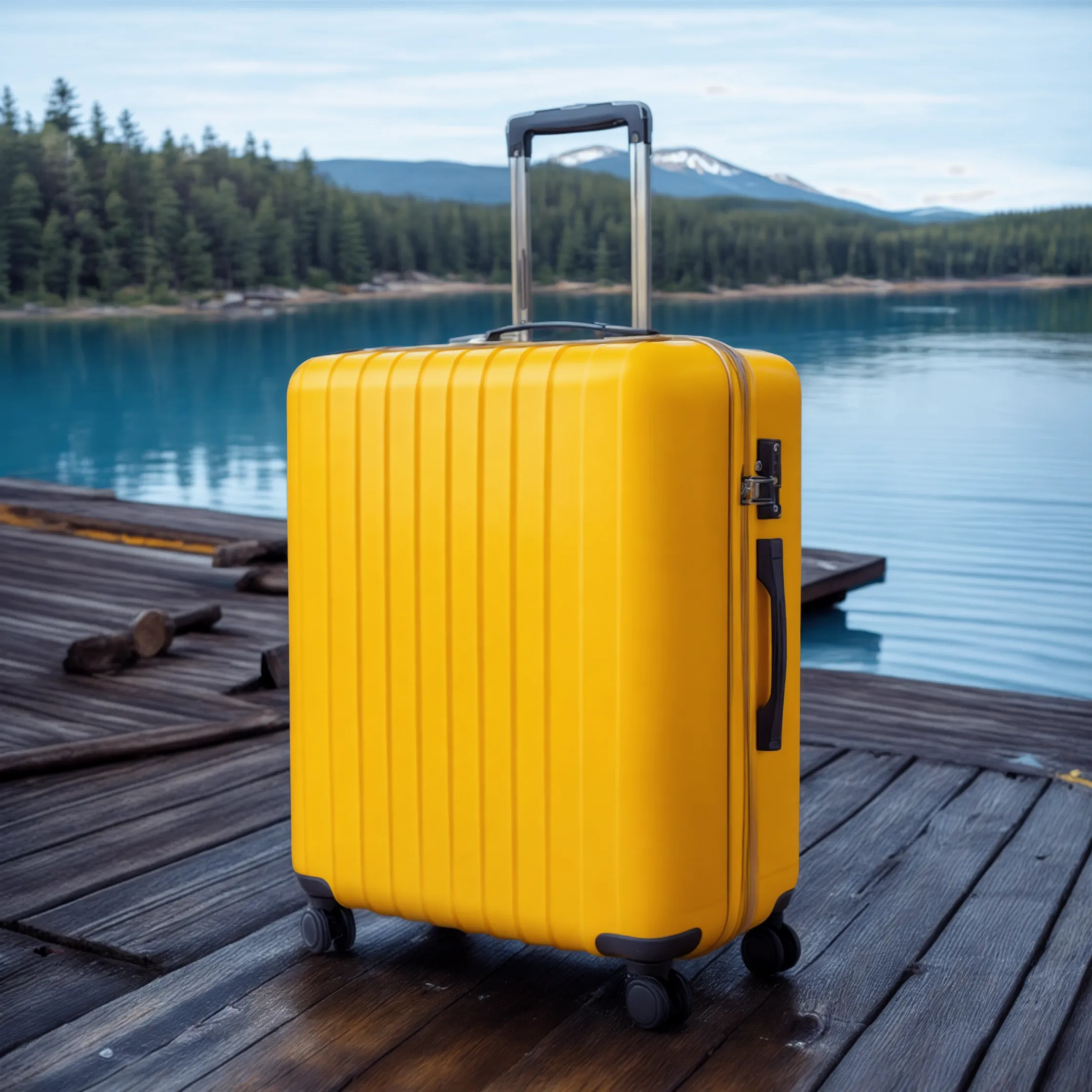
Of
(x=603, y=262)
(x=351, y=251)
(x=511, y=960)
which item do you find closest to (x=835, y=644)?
(x=511, y=960)

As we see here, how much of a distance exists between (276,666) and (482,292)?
68487mm

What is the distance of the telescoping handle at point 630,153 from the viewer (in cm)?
155

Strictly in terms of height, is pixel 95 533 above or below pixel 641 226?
below

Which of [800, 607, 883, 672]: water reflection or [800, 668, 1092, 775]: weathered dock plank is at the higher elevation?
[800, 668, 1092, 775]: weathered dock plank

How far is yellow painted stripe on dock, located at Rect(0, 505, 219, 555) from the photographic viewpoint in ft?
19.9

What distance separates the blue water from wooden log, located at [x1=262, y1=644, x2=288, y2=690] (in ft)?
12.4

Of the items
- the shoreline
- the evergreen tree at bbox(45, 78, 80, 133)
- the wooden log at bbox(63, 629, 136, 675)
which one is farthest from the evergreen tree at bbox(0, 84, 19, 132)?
the wooden log at bbox(63, 629, 136, 675)

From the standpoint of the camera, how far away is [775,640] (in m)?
1.48

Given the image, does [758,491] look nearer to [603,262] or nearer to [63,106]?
[603,262]

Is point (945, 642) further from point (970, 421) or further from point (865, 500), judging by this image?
point (970, 421)

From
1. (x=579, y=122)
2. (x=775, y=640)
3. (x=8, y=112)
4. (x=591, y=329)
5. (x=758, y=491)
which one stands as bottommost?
(x=775, y=640)

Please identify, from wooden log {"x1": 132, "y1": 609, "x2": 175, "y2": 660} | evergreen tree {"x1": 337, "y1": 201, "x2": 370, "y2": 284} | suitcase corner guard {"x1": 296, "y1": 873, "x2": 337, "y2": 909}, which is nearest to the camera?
suitcase corner guard {"x1": 296, "y1": 873, "x2": 337, "y2": 909}

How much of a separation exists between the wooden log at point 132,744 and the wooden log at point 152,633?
75 cm

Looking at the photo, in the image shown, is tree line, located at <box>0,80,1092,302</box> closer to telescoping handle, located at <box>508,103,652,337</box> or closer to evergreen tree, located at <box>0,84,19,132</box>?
evergreen tree, located at <box>0,84,19,132</box>
